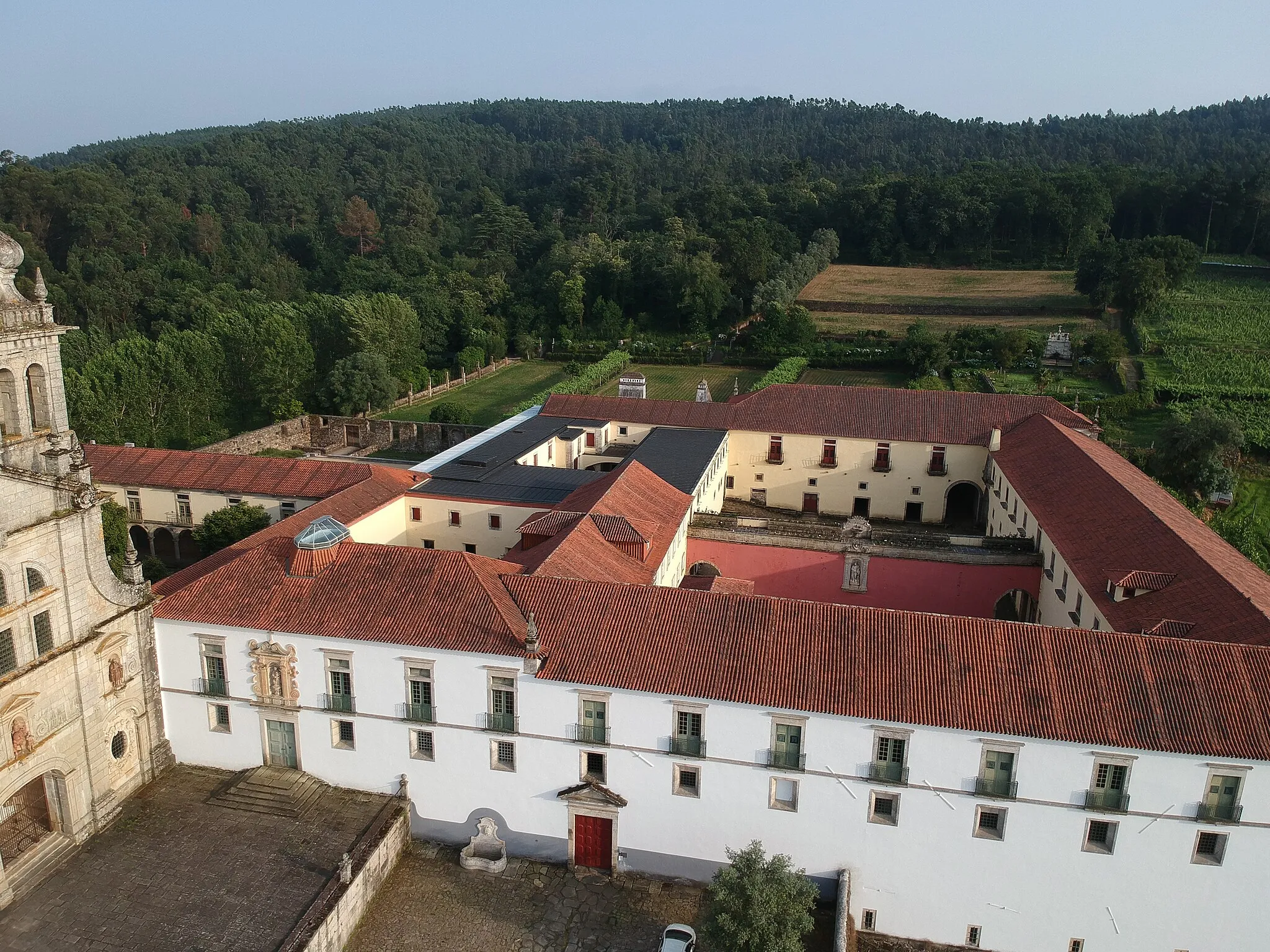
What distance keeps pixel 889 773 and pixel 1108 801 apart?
15.5 ft

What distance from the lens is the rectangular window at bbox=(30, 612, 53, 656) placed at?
2303 cm

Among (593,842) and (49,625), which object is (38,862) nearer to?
(49,625)

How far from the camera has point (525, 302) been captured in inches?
4058

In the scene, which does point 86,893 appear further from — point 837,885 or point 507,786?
point 837,885

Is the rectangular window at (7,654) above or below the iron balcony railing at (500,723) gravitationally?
above

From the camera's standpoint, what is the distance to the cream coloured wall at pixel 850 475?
49969 mm

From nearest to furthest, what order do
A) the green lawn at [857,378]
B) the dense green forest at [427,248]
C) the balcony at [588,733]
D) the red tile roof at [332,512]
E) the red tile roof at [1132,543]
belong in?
the balcony at [588,733] < the red tile roof at [1132,543] < the red tile roof at [332,512] < the dense green forest at [427,248] < the green lawn at [857,378]

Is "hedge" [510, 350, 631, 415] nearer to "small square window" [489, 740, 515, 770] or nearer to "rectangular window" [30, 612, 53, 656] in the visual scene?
"small square window" [489, 740, 515, 770]

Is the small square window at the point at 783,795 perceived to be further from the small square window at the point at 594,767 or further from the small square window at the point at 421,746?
the small square window at the point at 421,746

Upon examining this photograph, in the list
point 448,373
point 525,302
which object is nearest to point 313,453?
point 448,373

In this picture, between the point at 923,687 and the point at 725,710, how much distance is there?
185 inches

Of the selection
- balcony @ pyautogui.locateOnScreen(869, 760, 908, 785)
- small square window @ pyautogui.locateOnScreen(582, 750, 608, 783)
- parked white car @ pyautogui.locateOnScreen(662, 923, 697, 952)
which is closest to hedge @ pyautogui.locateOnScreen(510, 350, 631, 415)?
small square window @ pyautogui.locateOnScreen(582, 750, 608, 783)

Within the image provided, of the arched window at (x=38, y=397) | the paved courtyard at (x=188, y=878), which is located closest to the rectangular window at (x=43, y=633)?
the arched window at (x=38, y=397)

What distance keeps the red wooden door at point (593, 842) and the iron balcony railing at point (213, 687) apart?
34.1 feet
